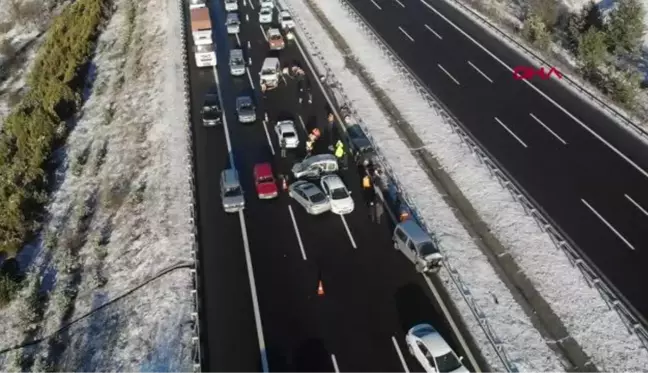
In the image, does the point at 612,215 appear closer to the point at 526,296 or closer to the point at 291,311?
the point at 526,296

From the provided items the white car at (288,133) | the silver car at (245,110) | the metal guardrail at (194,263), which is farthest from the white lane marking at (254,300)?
the silver car at (245,110)

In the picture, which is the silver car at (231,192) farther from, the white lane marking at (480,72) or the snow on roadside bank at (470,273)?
the white lane marking at (480,72)

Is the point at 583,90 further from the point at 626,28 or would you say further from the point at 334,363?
the point at 334,363

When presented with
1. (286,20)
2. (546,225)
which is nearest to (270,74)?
(286,20)

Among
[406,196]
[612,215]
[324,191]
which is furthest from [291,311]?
[612,215]

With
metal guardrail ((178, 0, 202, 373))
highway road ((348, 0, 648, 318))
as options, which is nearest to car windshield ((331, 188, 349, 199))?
metal guardrail ((178, 0, 202, 373))
